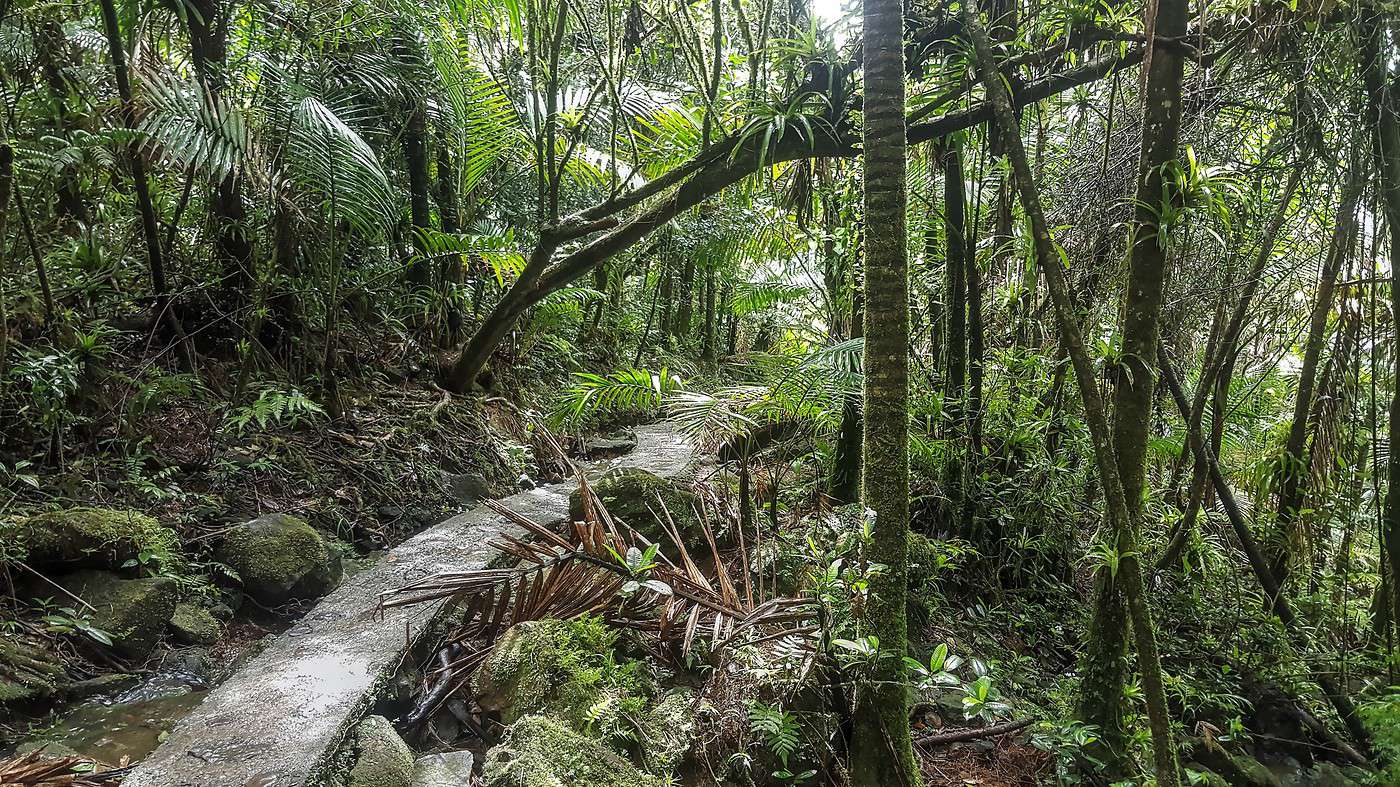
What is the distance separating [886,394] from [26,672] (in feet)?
11.9

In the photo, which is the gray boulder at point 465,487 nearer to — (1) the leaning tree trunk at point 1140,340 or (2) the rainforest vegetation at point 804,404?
(2) the rainforest vegetation at point 804,404

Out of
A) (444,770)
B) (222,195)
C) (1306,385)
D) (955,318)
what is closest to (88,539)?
(444,770)

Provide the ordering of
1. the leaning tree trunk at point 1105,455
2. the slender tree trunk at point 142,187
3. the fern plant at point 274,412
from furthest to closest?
the fern plant at point 274,412, the slender tree trunk at point 142,187, the leaning tree trunk at point 1105,455

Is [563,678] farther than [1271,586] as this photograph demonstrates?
No

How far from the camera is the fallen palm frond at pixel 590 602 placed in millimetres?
3006

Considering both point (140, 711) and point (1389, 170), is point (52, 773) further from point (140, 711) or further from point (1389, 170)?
point (1389, 170)

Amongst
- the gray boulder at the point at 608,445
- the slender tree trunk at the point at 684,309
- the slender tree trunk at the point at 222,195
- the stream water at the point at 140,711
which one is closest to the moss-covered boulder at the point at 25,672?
the stream water at the point at 140,711

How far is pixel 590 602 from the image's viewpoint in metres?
3.36

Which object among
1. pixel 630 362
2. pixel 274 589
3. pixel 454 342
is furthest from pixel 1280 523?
Result: pixel 630 362

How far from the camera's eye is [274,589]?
3.73 metres

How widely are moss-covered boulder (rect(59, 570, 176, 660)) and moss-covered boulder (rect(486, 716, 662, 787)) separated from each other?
2.05 meters

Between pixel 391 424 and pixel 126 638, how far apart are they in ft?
8.69

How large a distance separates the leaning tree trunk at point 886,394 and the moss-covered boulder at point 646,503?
6.28ft

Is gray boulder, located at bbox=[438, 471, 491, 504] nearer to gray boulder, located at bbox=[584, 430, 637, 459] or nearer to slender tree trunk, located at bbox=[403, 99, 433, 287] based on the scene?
gray boulder, located at bbox=[584, 430, 637, 459]
